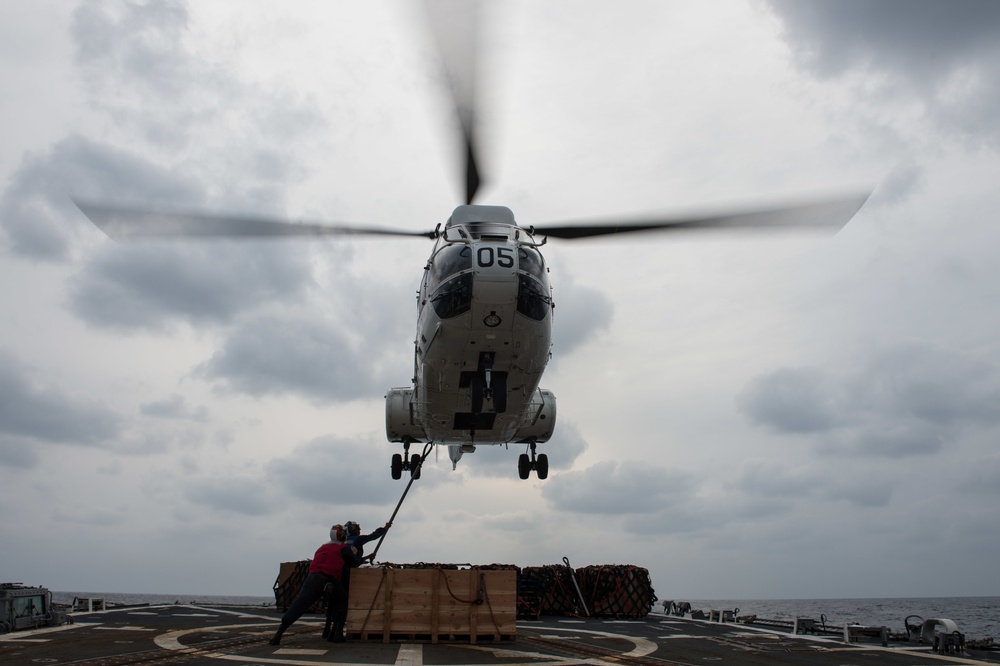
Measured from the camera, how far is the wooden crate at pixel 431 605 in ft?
44.1

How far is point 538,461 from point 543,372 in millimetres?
8843

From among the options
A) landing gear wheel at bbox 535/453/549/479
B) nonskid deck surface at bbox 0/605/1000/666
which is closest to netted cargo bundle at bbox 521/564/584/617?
landing gear wheel at bbox 535/453/549/479

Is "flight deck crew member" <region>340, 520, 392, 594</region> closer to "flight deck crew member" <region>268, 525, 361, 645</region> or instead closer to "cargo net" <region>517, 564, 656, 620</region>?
"flight deck crew member" <region>268, 525, 361, 645</region>

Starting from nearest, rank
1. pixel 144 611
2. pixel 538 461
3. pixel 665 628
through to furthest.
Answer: pixel 665 628 → pixel 144 611 → pixel 538 461

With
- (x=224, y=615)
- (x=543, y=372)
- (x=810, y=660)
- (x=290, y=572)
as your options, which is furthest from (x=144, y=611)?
(x=810, y=660)

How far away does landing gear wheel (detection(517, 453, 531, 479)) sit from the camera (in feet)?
86.7

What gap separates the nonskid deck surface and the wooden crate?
247mm

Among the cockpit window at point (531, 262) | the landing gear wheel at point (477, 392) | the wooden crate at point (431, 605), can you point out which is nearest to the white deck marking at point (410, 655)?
the wooden crate at point (431, 605)

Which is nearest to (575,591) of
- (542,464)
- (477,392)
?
(542,464)

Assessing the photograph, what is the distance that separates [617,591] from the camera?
1080 inches

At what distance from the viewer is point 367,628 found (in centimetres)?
1334

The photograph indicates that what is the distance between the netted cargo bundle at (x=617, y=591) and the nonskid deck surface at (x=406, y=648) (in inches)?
347

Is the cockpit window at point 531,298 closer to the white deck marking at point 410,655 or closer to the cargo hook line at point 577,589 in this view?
the white deck marking at point 410,655

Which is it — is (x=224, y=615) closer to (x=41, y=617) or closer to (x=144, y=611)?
(x=144, y=611)
